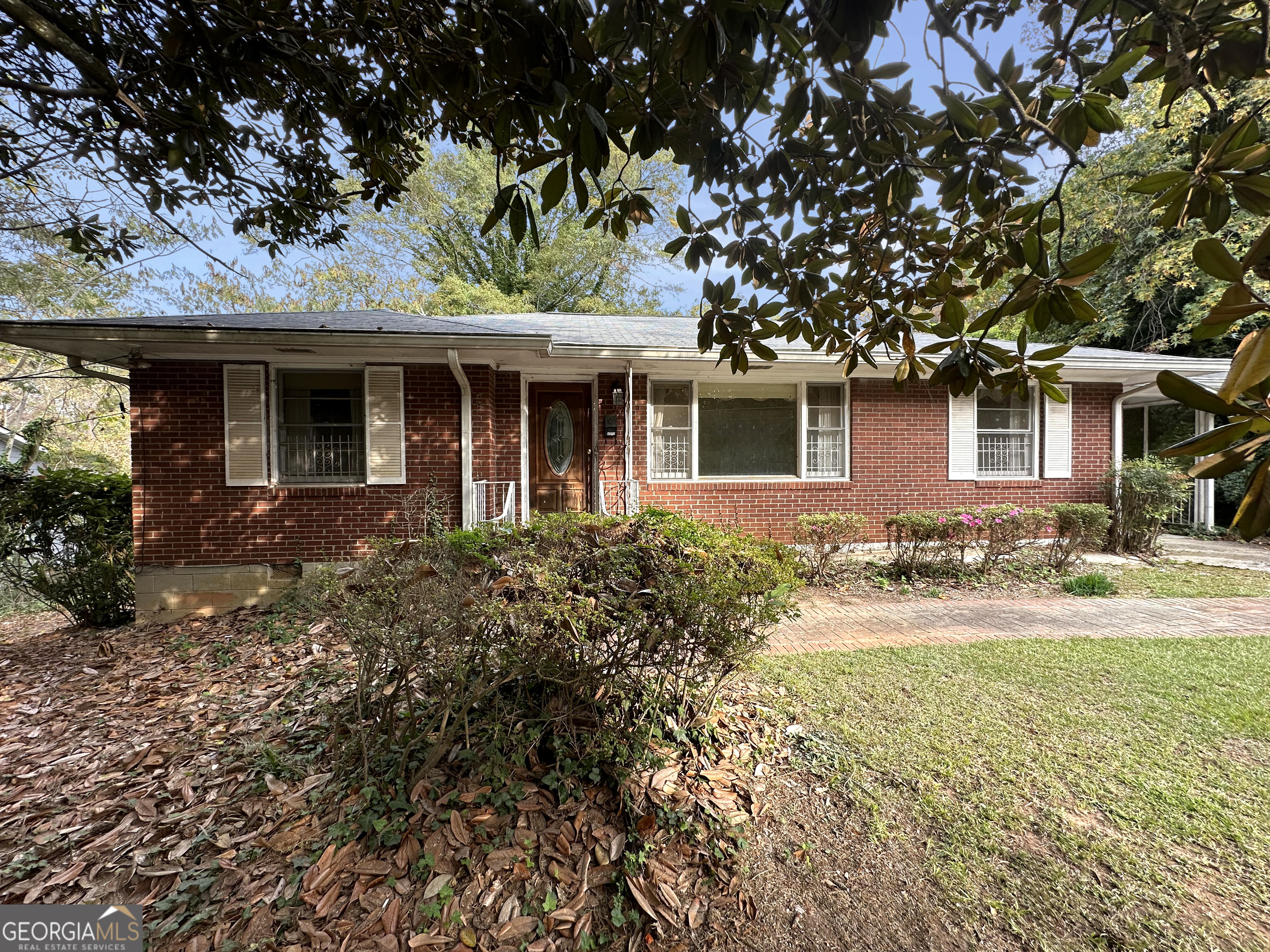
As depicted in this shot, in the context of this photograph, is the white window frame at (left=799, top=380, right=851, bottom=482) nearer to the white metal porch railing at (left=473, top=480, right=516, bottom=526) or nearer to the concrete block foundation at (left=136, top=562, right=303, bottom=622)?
the white metal porch railing at (left=473, top=480, right=516, bottom=526)

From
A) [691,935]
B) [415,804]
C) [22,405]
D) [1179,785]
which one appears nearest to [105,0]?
[415,804]

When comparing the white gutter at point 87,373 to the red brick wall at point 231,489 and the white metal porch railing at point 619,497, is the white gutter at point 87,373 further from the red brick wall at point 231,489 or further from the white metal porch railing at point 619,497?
the white metal porch railing at point 619,497

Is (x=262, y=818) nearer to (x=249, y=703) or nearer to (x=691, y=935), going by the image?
(x=249, y=703)

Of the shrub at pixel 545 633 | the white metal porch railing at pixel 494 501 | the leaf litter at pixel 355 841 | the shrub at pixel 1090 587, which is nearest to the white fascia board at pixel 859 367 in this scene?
the white metal porch railing at pixel 494 501

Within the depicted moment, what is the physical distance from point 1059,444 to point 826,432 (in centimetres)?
412

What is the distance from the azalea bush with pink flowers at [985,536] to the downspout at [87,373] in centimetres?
980

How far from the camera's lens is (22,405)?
1455 centimetres

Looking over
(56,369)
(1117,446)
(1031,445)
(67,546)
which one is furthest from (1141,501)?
(56,369)

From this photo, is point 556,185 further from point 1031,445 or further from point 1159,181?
point 1031,445

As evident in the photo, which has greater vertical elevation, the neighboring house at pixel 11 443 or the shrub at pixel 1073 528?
the neighboring house at pixel 11 443

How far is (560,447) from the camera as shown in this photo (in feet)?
26.3

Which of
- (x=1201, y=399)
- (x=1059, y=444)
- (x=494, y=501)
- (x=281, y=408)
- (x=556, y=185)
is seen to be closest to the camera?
(x=1201, y=399)

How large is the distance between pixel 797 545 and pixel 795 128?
6.29 metres

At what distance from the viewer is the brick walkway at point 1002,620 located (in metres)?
4.93
